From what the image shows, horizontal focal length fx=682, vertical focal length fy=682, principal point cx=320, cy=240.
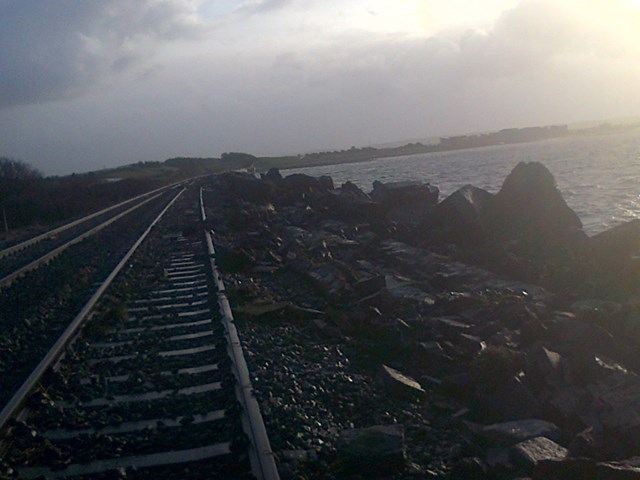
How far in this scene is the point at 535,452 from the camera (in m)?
4.67

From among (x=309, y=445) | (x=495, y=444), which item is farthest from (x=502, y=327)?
(x=309, y=445)

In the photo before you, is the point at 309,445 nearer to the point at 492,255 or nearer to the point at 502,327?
the point at 502,327

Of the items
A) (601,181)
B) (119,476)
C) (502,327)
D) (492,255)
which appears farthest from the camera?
(601,181)

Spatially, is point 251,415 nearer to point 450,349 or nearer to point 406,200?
point 450,349

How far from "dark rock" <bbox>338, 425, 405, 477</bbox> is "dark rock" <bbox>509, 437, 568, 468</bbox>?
78cm

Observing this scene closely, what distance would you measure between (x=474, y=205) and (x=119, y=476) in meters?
13.6

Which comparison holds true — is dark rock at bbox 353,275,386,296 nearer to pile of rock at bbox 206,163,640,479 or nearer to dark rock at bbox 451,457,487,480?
pile of rock at bbox 206,163,640,479

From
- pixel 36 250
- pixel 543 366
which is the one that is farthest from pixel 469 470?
pixel 36 250

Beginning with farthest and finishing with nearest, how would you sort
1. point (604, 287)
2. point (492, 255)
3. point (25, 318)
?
point (492, 255)
point (604, 287)
point (25, 318)

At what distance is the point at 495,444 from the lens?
501 centimetres

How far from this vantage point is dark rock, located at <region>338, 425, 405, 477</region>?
4.49 m

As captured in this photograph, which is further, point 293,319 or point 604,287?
point 604,287

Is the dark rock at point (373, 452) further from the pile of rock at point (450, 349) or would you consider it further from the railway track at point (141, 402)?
the railway track at point (141, 402)

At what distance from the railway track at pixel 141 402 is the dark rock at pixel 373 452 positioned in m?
0.56
